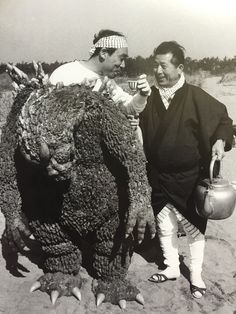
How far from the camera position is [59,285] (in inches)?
106

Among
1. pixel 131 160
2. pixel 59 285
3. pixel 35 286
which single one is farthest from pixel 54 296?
pixel 131 160

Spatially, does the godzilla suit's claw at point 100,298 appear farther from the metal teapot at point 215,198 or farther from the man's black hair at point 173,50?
the man's black hair at point 173,50

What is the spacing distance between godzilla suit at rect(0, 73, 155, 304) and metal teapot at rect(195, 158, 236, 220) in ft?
1.18

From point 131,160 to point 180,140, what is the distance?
46cm

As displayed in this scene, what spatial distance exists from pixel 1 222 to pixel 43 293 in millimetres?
1385

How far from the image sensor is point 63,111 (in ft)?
6.82

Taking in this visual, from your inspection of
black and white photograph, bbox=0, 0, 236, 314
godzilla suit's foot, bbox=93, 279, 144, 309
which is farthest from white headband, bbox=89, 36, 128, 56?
godzilla suit's foot, bbox=93, 279, 144, 309

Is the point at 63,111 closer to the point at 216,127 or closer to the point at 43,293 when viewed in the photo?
the point at 216,127

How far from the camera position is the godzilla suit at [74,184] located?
6.80ft

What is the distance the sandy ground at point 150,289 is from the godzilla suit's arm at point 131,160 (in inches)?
22.3

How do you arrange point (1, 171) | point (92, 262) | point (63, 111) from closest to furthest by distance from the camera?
1. point (63, 111)
2. point (1, 171)
3. point (92, 262)

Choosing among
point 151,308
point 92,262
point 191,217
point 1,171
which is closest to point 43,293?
point 92,262

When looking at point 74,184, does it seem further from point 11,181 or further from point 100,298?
point 100,298

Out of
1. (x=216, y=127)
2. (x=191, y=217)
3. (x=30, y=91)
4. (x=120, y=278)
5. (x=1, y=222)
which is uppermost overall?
(x=30, y=91)
